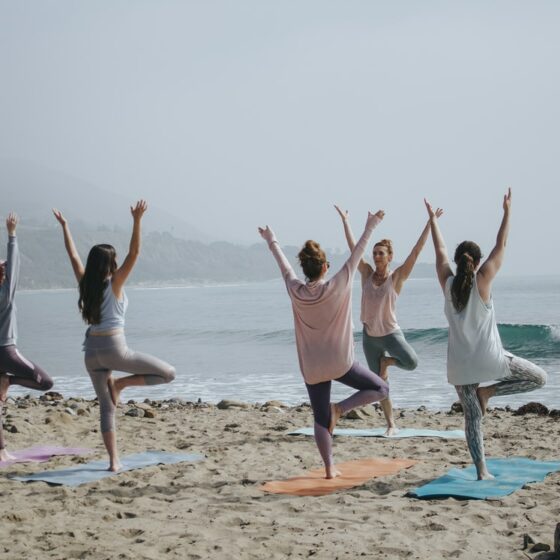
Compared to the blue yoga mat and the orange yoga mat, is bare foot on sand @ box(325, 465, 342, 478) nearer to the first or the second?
the orange yoga mat

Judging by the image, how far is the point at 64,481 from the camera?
22.8ft

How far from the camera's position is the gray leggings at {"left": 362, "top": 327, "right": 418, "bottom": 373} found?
891cm

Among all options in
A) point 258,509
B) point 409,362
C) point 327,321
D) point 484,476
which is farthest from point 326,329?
point 409,362

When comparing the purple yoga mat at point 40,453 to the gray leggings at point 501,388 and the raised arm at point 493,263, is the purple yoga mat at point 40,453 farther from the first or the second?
the raised arm at point 493,263

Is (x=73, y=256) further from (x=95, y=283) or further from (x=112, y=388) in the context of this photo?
(x=112, y=388)

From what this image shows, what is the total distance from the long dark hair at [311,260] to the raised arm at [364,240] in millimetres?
227

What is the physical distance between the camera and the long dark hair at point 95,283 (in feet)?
22.3

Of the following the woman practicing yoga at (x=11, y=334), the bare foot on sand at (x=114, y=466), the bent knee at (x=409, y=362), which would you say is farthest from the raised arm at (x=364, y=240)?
the woman practicing yoga at (x=11, y=334)

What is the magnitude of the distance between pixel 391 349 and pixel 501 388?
248 centimetres

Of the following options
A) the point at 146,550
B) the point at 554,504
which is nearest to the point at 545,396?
the point at 554,504

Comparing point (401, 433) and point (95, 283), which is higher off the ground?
point (95, 283)

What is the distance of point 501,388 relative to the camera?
21.4ft

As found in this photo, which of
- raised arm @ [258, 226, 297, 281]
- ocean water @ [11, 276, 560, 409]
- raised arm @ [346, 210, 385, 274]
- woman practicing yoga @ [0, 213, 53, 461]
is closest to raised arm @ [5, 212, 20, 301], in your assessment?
woman practicing yoga @ [0, 213, 53, 461]

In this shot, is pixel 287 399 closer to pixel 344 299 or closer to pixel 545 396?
pixel 545 396
